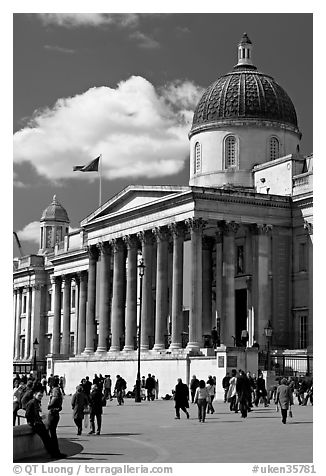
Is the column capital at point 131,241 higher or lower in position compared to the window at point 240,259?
higher

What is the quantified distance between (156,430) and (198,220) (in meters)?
28.7

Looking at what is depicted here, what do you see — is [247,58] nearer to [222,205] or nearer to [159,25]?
[222,205]

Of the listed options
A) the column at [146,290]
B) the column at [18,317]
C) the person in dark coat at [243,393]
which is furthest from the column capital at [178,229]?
the column at [18,317]

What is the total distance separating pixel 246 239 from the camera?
64000 millimetres

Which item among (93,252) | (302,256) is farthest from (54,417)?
(93,252)

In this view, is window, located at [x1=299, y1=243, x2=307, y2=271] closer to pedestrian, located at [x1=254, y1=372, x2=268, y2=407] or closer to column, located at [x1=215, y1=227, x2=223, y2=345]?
column, located at [x1=215, y1=227, x2=223, y2=345]

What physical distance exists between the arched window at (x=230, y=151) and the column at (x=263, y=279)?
31.4 feet

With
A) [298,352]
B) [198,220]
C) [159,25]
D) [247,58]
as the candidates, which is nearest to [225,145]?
[247,58]

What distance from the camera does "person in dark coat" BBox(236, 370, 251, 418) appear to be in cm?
3794

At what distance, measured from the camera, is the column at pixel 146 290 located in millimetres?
65250

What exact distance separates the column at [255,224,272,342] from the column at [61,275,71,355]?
33102 millimetres

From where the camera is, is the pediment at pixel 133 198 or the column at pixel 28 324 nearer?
the pediment at pixel 133 198

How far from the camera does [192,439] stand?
27906 mm

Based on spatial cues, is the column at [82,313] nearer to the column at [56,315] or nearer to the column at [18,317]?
the column at [56,315]
